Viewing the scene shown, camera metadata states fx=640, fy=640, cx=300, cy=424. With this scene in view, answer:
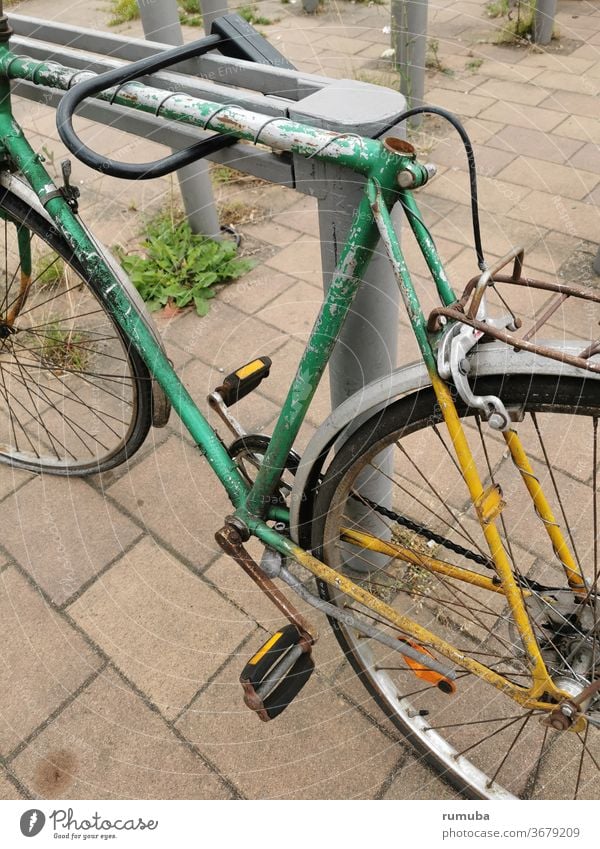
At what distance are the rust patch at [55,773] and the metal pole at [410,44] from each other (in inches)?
127

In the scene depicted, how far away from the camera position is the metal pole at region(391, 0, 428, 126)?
10.7 feet

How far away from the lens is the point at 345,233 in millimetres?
1083

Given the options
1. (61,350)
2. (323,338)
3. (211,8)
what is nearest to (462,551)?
(323,338)

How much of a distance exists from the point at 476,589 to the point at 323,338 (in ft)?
3.27

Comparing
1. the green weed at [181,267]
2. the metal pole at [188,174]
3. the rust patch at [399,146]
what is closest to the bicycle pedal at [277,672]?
the rust patch at [399,146]

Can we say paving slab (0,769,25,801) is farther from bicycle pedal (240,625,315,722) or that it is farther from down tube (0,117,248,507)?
down tube (0,117,248,507)

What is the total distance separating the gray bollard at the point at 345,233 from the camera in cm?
99

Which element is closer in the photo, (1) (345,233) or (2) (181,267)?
(1) (345,233)

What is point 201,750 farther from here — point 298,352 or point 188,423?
point 298,352

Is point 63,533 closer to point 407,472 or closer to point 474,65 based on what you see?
point 407,472

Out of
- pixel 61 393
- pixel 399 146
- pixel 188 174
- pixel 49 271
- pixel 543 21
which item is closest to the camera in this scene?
pixel 399 146

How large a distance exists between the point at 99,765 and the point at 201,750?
0.78 ft
